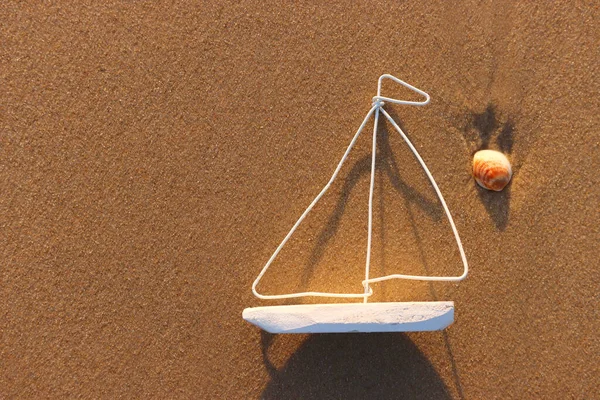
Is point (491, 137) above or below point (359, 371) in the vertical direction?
above

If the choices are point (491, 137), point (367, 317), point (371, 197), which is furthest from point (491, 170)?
point (367, 317)

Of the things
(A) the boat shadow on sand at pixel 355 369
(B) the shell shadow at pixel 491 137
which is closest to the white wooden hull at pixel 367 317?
(A) the boat shadow on sand at pixel 355 369

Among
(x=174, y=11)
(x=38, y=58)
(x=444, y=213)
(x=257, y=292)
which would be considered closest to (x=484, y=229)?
(x=444, y=213)

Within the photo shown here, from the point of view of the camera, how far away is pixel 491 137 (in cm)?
95

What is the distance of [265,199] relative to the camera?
939 millimetres

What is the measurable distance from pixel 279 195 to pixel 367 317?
1.09ft

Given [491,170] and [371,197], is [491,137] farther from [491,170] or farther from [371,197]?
[371,197]

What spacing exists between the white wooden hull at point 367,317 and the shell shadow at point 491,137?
0.94 feet

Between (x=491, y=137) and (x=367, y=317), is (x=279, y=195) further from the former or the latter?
(x=491, y=137)

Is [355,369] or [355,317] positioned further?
[355,369]

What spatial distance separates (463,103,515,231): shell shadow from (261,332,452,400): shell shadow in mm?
345

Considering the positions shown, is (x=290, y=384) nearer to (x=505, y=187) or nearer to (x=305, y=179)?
(x=305, y=179)

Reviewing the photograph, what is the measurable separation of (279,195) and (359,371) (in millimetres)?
409

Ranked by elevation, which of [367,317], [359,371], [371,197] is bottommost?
[359,371]
